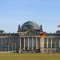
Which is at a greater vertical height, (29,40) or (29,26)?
(29,26)

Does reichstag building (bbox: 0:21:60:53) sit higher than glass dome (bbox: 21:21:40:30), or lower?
lower

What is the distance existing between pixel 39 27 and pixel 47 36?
15.7 meters

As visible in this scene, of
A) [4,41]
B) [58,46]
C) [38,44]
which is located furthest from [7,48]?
[58,46]

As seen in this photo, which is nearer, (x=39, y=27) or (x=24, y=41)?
(x=24, y=41)

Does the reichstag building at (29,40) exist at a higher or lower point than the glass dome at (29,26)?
lower

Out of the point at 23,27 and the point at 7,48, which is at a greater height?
the point at 23,27

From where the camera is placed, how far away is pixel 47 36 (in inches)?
6496

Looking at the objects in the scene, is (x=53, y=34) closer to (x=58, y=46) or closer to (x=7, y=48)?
(x=58, y=46)

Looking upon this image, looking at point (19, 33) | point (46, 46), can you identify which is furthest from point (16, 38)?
point (46, 46)

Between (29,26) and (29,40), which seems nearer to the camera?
(29,40)

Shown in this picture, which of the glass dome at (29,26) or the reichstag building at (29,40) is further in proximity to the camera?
the glass dome at (29,26)

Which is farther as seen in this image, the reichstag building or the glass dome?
the glass dome

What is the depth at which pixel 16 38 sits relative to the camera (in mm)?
167375

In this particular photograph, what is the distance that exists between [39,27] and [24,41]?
18942 millimetres
